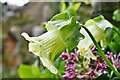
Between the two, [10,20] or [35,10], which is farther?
[35,10]

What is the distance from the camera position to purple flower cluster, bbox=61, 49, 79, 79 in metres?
0.54

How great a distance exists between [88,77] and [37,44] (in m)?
0.18

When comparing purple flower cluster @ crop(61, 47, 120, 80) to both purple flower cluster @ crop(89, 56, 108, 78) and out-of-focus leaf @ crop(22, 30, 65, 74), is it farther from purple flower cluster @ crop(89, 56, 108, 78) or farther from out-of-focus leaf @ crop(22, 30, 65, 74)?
Answer: out-of-focus leaf @ crop(22, 30, 65, 74)

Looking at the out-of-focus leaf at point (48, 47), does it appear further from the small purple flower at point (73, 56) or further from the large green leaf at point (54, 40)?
the small purple flower at point (73, 56)

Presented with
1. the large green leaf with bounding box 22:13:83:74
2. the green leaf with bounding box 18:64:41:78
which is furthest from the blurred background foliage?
the large green leaf with bounding box 22:13:83:74

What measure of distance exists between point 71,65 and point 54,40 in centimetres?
14

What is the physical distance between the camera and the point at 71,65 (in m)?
0.55

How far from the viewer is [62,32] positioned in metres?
0.42

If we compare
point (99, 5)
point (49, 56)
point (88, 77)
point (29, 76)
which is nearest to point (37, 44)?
point (49, 56)

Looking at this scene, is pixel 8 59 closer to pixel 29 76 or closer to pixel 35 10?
pixel 35 10

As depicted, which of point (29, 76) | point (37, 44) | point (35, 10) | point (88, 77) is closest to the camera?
point (37, 44)

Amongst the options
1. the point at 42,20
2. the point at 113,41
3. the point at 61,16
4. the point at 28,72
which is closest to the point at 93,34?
the point at 61,16

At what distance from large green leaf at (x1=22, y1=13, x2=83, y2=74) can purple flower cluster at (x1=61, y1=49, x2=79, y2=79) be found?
11 centimetres

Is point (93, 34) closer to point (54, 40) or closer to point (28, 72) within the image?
point (54, 40)
